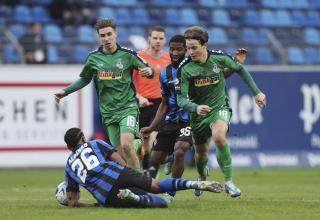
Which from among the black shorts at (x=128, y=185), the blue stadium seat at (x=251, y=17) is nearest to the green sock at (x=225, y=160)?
the black shorts at (x=128, y=185)

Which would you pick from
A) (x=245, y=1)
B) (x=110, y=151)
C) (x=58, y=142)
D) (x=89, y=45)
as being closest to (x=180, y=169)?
(x=110, y=151)

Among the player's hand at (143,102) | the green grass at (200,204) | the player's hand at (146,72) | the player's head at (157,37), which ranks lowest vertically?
the green grass at (200,204)

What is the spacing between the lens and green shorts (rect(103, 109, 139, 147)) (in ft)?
41.5

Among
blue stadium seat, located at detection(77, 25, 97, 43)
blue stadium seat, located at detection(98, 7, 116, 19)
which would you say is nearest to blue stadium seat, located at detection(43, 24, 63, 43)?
blue stadium seat, located at detection(77, 25, 97, 43)

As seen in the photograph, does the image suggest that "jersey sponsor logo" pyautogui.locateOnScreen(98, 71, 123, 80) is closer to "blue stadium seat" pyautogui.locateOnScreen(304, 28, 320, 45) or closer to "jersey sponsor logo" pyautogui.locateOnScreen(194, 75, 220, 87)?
Answer: "jersey sponsor logo" pyautogui.locateOnScreen(194, 75, 220, 87)

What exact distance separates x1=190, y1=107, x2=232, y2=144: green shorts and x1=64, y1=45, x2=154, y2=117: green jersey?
2.96 feet

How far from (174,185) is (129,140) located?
6.44ft

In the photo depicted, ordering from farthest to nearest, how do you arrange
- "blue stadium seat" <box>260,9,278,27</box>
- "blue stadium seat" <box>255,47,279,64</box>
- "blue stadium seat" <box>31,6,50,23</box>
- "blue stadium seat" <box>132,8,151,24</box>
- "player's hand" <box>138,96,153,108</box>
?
"blue stadium seat" <box>260,9,278,27</box> < "blue stadium seat" <box>132,8,151,24</box> < "blue stadium seat" <box>31,6,50,23</box> < "blue stadium seat" <box>255,47,279,64</box> < "player's hand" <box>138,96,153,108</box>

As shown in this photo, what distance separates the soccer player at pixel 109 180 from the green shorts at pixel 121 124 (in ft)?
4.76

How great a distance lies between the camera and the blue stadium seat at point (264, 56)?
23328 millimetres

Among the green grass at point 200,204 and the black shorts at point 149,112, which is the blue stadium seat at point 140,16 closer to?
the green grass at point 200,204

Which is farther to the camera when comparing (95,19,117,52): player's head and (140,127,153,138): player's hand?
(140,127,153,138): player's hand

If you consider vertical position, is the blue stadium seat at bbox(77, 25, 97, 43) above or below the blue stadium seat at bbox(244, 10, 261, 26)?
below

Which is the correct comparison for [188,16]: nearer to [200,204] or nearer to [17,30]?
[17,30]
